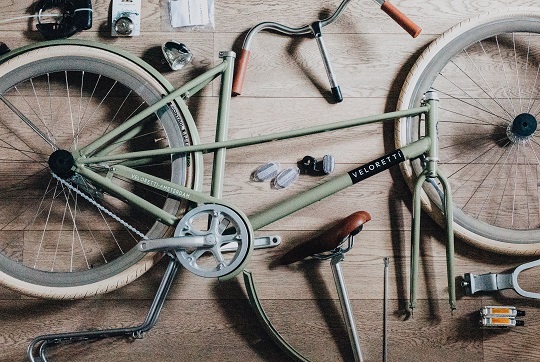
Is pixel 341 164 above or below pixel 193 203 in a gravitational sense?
above

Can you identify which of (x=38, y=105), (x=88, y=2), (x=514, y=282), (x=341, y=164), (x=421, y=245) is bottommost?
Result: (x=514, y=282)

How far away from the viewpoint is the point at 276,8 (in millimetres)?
2264

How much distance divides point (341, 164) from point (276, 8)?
0.62 metres

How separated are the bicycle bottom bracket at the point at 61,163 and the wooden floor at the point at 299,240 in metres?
0.51

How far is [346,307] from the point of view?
2.08 meters

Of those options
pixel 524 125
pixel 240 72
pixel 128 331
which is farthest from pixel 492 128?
pixel 128 331

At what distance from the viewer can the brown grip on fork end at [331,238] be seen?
1.90 m

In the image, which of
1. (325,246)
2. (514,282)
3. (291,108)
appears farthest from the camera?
(291,108)

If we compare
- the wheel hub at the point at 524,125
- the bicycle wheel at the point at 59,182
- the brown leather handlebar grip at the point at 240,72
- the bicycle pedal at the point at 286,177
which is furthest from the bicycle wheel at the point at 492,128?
the bicycle wheel at the point at 59,182

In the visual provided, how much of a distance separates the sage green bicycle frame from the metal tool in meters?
0.13

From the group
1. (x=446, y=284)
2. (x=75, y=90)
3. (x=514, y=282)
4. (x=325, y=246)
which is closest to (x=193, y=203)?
(x=325, y=246)

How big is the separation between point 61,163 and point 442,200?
123 centimetres

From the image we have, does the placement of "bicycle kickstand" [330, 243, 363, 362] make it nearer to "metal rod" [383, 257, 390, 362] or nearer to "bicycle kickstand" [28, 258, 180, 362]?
"metal rod" [383, 257, 390, 362]

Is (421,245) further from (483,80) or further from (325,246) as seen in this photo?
(483,80)
